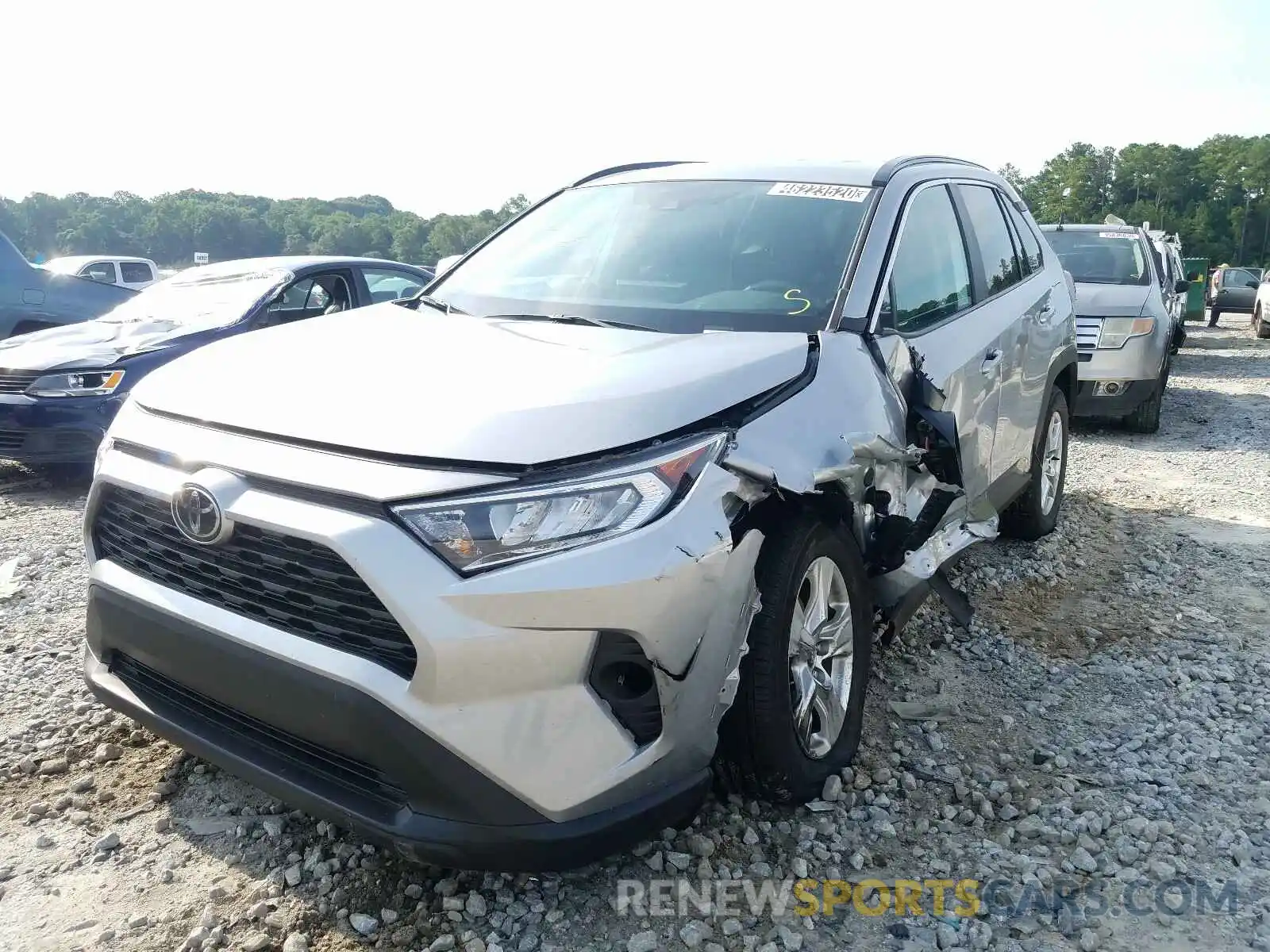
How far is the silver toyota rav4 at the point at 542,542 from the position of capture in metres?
2.02

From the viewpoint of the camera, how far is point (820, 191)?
11.5ft

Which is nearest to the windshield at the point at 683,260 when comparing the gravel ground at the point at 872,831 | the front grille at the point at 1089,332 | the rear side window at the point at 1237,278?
the gravel ground at the point at 872,831

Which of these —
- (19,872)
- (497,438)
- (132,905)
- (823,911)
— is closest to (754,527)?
(497,438)

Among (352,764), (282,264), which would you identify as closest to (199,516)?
(352,764)

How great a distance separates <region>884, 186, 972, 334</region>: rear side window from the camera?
334 centimetres

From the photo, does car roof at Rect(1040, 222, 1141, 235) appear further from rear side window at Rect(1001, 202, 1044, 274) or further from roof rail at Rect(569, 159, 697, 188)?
roof rail at Rect(569, 159, 697, 188)

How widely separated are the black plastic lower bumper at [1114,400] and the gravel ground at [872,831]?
4.74 m

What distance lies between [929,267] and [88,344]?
211 inches

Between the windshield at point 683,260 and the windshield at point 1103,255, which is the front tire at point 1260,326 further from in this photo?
the windshield at point 683,260

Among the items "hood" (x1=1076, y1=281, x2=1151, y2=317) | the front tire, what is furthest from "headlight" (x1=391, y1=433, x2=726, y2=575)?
the front tire

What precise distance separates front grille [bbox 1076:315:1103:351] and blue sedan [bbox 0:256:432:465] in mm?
5801

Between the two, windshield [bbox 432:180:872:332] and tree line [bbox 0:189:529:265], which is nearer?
windshield [bbox 432:180:872:332]

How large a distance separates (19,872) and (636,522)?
1.79 metres

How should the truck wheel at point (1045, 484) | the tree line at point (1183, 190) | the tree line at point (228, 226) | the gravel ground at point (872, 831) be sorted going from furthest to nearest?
1. the tree line at point (1183, 190)
2. the tree line at point (228, 226)
3. the truck wheel at point (1045, 484)
4. the gravel ground at point (872, 831)
